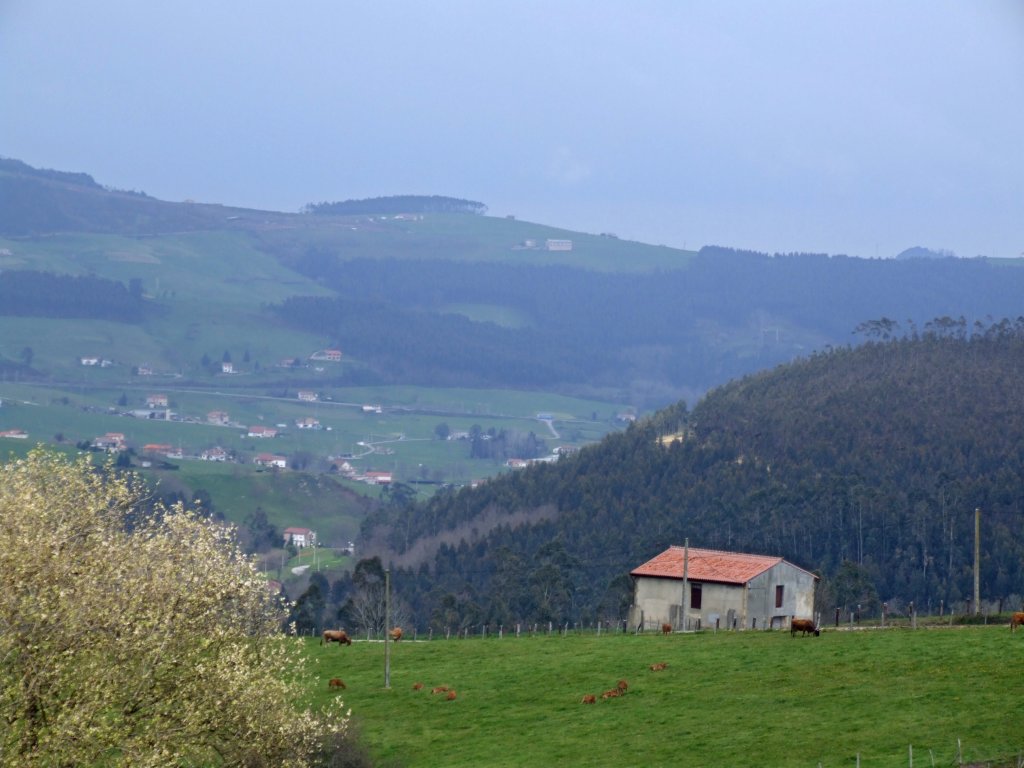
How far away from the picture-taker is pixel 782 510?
148 m

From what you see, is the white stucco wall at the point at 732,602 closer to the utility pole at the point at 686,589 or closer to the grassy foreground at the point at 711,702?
the utility pole at the point at 686,589

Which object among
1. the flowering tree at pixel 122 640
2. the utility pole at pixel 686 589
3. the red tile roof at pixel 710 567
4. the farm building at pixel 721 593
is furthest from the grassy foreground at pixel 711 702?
the red tile roof at pixel 710 567

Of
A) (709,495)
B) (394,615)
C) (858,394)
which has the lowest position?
(394,615)

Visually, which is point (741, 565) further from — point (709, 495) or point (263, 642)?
point (709, 495)

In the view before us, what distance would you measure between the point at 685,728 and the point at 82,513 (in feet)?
67.0

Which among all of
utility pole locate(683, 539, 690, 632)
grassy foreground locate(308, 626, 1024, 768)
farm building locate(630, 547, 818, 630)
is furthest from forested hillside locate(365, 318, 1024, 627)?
grassy foreground locate(308, 626, 1024, 768)

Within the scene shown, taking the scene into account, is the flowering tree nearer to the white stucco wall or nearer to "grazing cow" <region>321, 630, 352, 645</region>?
"grazing cow" <region>321, 630, 352, 645</region>

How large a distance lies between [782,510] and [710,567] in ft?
220

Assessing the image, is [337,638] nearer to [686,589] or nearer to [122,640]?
[686,589]

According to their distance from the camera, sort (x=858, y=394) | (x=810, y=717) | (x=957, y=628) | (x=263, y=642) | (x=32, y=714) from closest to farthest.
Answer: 1. (x=32, y=714)
2. (x=263, y=642)
3. (x=810, y=717)
4. (x=957, y=628)
5. (x=858, y=394)

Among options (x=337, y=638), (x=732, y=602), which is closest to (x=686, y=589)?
(x=732, y=602)

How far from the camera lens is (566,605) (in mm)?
126125

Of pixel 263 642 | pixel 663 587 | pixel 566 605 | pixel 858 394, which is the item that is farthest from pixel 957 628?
pixel 858 394

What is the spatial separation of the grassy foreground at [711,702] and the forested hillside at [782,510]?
151ft
